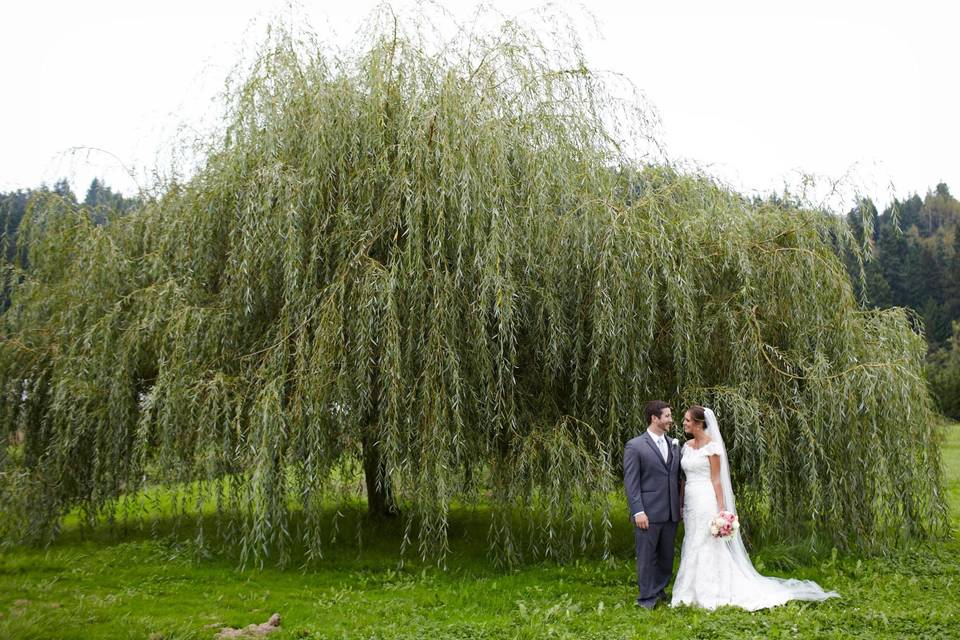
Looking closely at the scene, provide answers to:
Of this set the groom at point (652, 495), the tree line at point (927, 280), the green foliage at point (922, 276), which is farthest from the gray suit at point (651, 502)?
the green foliage at point (922, 276)

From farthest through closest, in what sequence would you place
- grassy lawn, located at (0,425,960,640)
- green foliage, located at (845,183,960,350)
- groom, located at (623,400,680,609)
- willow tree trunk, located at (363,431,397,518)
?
green foliage, located at (845,183,960,350) → willow tree trunk, located at (363,431,397,518) → groom, located at (623,400,680,609) → grassy lawn, located at (0,425,960,640)

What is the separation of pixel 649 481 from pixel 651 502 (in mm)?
151

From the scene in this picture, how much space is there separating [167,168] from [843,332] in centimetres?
686

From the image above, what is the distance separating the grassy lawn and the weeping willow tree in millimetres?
361

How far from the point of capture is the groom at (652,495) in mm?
5422

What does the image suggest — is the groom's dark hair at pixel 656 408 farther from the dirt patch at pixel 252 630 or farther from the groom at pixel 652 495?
the dirt patch at pixel 252 630

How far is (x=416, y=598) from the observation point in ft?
19.2

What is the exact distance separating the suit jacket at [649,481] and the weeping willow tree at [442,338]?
2.64 ft

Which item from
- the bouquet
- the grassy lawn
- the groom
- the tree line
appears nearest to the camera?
the grassy lawn

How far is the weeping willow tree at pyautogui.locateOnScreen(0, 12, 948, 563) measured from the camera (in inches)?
245

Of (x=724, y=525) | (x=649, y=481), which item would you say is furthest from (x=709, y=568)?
(x=649, y=481)

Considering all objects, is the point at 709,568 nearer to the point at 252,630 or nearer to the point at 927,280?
the point at 252,630

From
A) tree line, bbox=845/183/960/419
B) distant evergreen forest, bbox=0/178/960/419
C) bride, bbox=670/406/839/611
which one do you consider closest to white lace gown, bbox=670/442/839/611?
bride, bbox=670/406/839/611

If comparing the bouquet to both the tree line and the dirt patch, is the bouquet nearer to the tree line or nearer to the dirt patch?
the dirt patch
